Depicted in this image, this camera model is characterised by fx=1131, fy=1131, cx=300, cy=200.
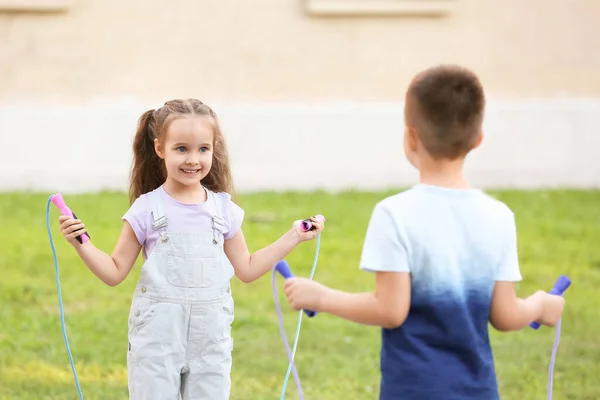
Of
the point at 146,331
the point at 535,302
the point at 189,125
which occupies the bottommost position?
the point at 146,331

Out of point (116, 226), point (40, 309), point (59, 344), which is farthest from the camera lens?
point (116, 226)

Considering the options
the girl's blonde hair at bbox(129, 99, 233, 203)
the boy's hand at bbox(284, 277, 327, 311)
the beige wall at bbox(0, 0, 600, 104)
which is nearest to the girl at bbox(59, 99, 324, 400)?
the girl's blonde hair at bbox(129, 99, 233, 203)

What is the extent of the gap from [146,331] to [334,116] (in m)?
8.06

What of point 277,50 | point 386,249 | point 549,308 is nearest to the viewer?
point 386,249

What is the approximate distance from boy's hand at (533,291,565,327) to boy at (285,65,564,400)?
0.18m

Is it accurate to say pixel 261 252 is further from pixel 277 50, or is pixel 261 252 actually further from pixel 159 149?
pixel 277 50

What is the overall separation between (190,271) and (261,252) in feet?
1.05

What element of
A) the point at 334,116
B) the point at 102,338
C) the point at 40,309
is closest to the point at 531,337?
the point at 102,338

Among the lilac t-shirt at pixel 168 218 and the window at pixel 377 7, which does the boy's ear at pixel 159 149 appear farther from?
the window at pixel 377 7

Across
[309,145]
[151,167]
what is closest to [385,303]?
[151,167]

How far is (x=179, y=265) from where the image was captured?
3496 millimetres

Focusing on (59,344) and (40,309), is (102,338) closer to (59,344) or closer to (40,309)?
(59,344)

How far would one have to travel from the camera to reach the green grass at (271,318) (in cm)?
547

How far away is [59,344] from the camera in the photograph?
6105 millimetres
